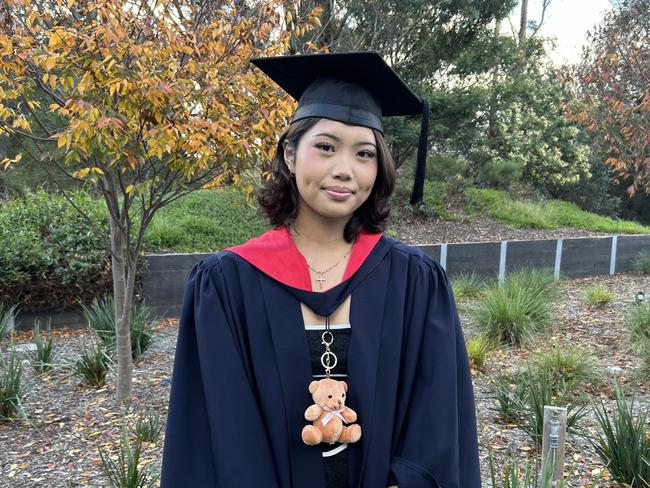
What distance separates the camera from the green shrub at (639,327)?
18.2 feet

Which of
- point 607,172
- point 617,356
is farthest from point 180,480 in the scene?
point 607,172

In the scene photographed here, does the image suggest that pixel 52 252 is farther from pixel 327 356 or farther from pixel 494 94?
pixel 494 94

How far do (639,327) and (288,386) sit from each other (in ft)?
18.8

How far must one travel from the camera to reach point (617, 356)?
229 inches

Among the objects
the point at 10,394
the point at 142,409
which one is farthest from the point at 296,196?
the point at 10,394

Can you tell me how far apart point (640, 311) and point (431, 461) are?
5.76 meters

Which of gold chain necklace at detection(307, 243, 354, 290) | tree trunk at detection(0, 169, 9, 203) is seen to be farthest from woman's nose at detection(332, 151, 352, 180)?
tree trunk at detection(0, 169, 9, 203)

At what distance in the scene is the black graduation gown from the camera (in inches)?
62.1

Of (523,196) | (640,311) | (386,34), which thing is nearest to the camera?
(640,311)

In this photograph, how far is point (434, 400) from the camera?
5.41 feet

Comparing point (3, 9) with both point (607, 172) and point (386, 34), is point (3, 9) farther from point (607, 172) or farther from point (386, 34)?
point (607, 172)

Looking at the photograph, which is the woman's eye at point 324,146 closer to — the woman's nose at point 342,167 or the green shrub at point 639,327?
the woman's nose at point 342,167

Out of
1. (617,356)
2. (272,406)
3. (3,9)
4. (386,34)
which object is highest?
(386,34)

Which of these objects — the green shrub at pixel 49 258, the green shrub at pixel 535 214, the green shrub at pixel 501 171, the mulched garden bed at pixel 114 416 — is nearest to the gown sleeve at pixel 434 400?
the mulched garden bed at pixel 114 416
